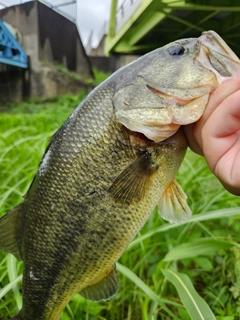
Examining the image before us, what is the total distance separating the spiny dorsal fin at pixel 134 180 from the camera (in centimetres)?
114

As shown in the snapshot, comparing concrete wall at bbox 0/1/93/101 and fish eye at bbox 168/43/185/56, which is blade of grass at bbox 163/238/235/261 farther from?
concrete wall at bbox 0/1/93/101

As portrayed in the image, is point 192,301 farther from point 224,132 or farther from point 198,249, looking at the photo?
point 224,132

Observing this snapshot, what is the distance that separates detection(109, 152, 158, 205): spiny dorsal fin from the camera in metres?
1.14

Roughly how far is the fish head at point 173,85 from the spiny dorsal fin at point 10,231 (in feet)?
1.65

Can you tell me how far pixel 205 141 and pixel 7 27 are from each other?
33.5 ft

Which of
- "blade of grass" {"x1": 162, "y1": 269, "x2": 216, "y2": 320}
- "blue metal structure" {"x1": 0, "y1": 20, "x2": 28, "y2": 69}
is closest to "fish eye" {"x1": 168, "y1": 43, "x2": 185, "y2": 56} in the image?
"blade of grass" {"x1": 162, "y1": 269, "x2": 216, "y2": 320}

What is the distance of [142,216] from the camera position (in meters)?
1.21

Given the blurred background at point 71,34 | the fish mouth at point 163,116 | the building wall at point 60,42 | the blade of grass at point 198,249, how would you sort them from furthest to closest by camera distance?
the building wall at point 60,42
the blurred background at point 71,34
the blade of grass at point 198,249
the fish mouth at point 163,116

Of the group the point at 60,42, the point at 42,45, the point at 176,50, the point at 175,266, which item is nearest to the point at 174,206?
the point at 176,50

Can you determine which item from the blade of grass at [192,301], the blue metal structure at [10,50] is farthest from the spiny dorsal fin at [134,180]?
the blue metal structure at [10,50]

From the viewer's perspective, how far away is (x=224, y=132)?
998 millimetres

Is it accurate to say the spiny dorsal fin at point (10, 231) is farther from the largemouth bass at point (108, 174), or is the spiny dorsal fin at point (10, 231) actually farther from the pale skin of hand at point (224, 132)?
the pale skin of hand at point (224, 132)

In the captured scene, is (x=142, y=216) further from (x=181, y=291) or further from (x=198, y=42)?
(x=198, y=42)

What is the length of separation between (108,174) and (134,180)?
85 millimetres
